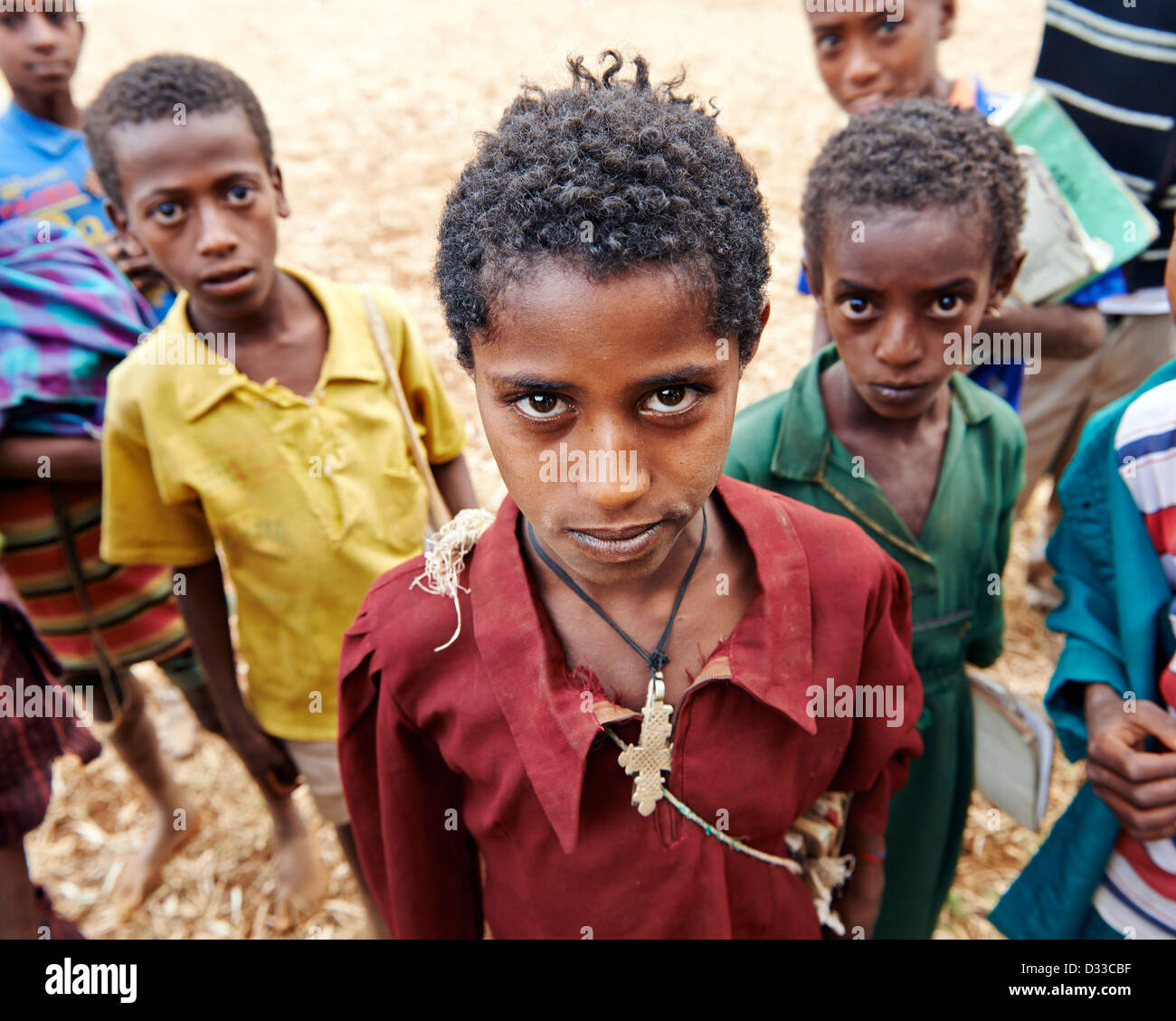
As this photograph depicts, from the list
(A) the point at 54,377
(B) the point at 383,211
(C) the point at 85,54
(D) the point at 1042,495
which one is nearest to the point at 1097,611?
(A) the point at 54,377

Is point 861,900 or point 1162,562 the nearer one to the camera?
point 1162,562

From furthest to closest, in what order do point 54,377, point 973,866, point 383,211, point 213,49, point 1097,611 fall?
point 213,49 → point 383,211 → point 973,866 → point 54,377 → point 1097,611

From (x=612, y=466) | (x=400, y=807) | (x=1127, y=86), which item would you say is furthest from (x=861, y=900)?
(x=1127, y=86)

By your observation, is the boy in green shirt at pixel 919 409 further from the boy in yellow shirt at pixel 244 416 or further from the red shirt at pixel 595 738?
the boy in yellow shirt at pixel 244 416

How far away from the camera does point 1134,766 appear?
5.08ft

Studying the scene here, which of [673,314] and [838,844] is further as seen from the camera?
[838,844]

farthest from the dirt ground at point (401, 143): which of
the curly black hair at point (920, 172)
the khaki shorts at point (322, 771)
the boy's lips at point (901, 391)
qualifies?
the boy's lips at point (901, 391)

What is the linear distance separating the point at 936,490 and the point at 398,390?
1297mm

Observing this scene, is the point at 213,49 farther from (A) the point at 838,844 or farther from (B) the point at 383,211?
(A) the point at 838,844

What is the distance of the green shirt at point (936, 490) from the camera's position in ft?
6.14

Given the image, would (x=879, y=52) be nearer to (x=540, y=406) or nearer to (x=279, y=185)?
(x=279, y=185)

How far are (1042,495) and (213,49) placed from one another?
1051 cm

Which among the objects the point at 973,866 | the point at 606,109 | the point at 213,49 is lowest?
the point at 973,866
